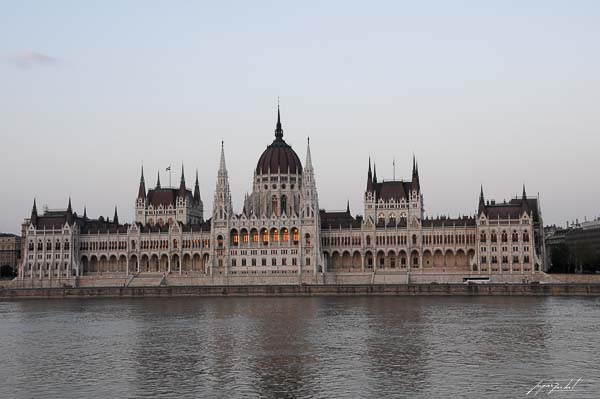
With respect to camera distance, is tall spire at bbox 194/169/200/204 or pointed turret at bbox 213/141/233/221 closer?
pointed turret at bbox 213/141/233/221

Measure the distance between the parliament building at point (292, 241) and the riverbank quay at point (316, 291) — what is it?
11.1 meters

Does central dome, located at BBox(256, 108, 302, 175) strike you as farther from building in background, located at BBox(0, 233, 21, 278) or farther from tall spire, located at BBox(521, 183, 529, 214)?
building in background, located at BBox(0, 233, 21, 278)

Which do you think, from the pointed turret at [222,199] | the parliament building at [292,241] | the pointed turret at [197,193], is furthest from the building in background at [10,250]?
the pointed turret at [222,199]

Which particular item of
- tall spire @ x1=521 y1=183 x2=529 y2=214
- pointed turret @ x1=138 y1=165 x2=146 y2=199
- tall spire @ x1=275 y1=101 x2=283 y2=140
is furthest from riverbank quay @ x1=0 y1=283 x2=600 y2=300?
tall spire @ x1=275 y1=101 x2=283 y2=140

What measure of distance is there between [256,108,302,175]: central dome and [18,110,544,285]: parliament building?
22cm

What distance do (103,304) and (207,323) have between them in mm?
34048

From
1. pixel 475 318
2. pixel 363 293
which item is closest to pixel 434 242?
pixel 363 293

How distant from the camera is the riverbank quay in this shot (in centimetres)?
10750

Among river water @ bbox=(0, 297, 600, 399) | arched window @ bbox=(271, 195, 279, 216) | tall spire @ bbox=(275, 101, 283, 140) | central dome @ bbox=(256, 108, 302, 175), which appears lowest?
river water @ bbox=(0, 297, 600, 399)

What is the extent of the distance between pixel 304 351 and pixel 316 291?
2502 inches

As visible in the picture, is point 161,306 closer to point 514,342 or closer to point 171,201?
point 514,342

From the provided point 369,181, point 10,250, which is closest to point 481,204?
point 369,181

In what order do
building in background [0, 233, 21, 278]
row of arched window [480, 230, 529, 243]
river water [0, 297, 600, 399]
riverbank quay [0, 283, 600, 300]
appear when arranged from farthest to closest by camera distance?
building in background [0, 233, 21, 278]
row of arched window [480, 230, 529, 243]
riverbank quay [0, 283, 600, 300]
river water [0, 297, 600, 399]

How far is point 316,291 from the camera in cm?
11612
